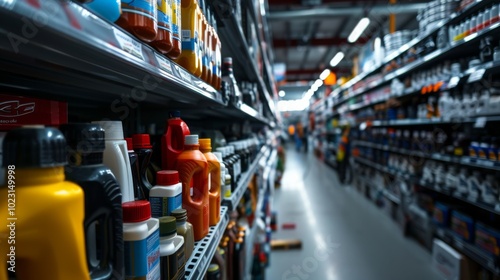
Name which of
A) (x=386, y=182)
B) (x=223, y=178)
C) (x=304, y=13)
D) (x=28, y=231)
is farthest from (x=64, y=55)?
(x=304, y=13)

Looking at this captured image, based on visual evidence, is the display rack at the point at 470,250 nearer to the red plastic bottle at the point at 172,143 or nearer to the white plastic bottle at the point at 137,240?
the red plastic bottle at the point at 172,143

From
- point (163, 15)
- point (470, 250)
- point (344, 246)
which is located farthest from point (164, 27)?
point (344, 246)

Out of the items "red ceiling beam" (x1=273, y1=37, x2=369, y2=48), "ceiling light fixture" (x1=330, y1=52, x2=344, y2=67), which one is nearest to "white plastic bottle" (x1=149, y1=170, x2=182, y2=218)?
"ceiling light fixture" (x1=330, y1=52, x2=344, y2=67)

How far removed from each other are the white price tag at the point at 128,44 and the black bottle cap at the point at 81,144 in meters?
0.13

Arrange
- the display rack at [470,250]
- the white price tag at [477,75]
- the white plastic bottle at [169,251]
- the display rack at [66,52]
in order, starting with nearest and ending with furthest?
1. the display rack at [66,52]
2. the white plastic bottle at [169,251]
3. the white price tag at [477,75]
4. the display rack at [470,250]

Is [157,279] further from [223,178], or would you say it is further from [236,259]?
[236,259]

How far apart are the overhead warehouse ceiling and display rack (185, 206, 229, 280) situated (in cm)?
484

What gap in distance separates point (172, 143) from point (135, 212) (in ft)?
1.49

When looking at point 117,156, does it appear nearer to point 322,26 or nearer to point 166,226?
point 166,226

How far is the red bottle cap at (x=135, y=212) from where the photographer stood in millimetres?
518

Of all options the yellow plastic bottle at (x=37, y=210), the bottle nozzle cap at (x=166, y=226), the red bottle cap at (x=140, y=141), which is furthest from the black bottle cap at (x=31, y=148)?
the red bottle cap at (x=140, y=141)

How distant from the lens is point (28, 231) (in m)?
0.33

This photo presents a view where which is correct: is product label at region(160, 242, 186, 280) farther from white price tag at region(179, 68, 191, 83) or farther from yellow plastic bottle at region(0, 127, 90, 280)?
white price tag at region(179, 68, 191, 83)

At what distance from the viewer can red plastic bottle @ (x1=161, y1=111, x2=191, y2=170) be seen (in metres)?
0.91
